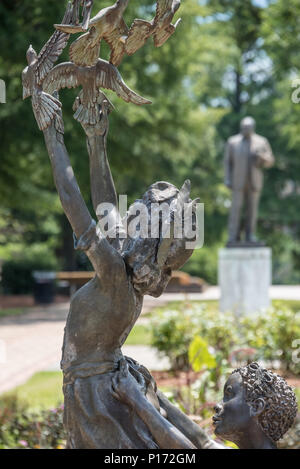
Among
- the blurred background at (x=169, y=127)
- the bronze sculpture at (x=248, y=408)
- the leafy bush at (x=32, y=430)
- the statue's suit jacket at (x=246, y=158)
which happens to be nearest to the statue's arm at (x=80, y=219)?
the bronze sculpture at (x=248, y=408)

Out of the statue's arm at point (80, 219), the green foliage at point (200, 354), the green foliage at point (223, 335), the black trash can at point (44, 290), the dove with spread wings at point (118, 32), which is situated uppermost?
the dove with spread wings at point (118, 32)

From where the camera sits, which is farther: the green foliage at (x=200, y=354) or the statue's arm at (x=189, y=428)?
the green foliage at (x=200, y=354)

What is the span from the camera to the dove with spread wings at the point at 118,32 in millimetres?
2236

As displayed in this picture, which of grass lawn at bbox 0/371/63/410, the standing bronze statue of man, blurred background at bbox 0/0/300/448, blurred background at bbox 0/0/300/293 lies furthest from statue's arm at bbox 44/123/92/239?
the standing bronze statue of man

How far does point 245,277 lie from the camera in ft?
38.4

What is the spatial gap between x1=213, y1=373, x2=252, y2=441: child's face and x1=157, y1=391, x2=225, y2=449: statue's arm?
2.5 inches

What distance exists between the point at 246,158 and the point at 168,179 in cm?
830

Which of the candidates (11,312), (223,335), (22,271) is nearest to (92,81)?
(223,335)

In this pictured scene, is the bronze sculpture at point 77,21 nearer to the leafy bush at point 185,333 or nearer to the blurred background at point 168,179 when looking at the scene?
the blurred background at point 168,179

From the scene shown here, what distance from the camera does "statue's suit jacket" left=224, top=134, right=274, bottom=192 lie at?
1227 cm

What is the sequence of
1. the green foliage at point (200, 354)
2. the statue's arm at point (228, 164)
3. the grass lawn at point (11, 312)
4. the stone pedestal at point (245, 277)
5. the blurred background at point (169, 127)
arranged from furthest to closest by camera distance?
the grass lawn at point (11, 312)
the blurred background at point (169, 127)
the statue's arm at point (228, 164)
the stone pedestal at point (245, 277)
the green foliage at point (200, 354)

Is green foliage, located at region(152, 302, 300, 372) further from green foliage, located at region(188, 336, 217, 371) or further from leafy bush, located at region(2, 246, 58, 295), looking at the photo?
Answer: leafy bush, located at region(2, 246, 58, 295)

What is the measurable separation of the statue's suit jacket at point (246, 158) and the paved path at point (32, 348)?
324cm

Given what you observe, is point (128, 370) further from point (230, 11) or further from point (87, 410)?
point (230, 11)
